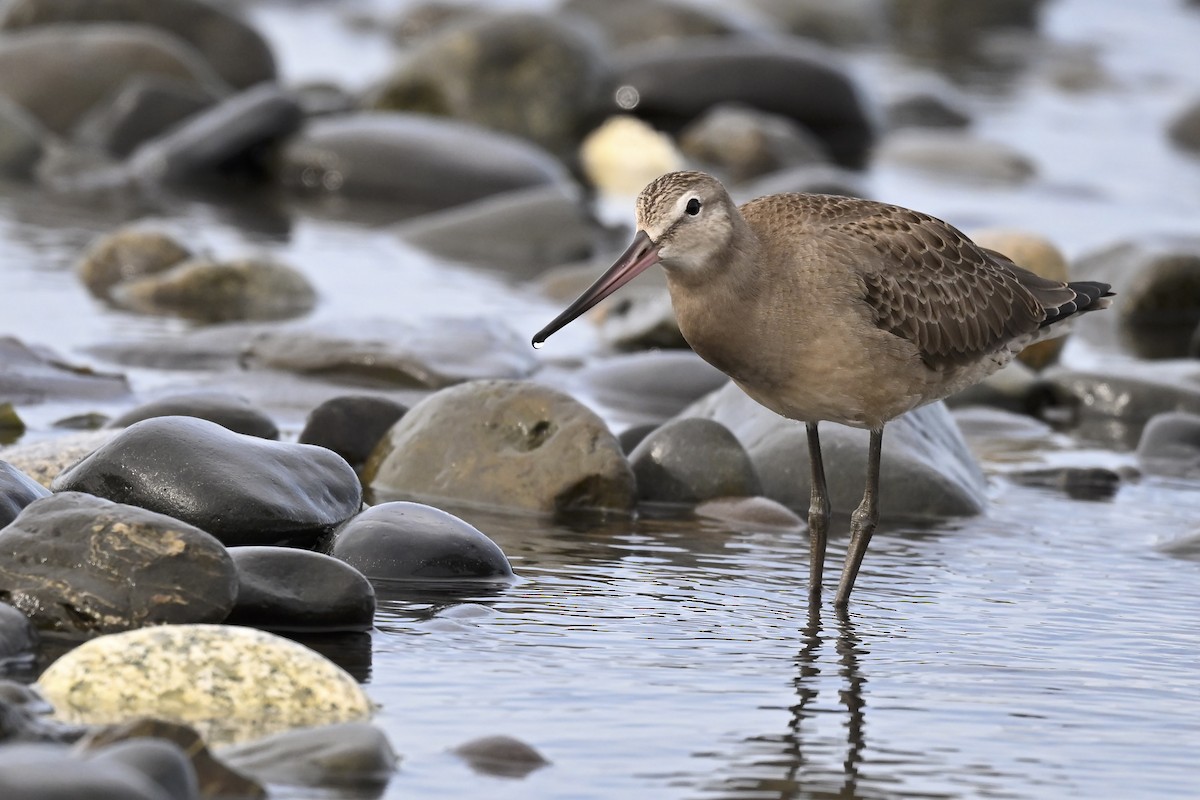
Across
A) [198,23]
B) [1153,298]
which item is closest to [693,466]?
[1153,298]

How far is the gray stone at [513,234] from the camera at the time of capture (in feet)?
52.4

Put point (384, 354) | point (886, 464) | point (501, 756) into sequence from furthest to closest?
point (384, 354), point (886, 464), point (501, 756)

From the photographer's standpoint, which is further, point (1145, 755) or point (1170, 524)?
point (1170, 524)

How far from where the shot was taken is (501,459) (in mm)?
9375

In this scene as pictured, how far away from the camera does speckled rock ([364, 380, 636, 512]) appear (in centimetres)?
929

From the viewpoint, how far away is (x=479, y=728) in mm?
6258

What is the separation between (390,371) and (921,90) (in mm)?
15224

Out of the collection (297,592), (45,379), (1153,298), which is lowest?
(297,592)

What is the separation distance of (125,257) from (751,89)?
30.0 feet

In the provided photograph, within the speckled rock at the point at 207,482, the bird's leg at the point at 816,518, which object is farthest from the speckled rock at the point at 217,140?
the bird's leg at the point at 816,518

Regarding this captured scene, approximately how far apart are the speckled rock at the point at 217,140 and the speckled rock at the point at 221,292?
13.6ft

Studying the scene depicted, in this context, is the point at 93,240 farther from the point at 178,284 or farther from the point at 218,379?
the point at 218,379

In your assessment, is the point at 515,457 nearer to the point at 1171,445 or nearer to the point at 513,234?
the point at 1171,445

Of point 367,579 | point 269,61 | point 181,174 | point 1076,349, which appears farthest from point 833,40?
point 367,579
